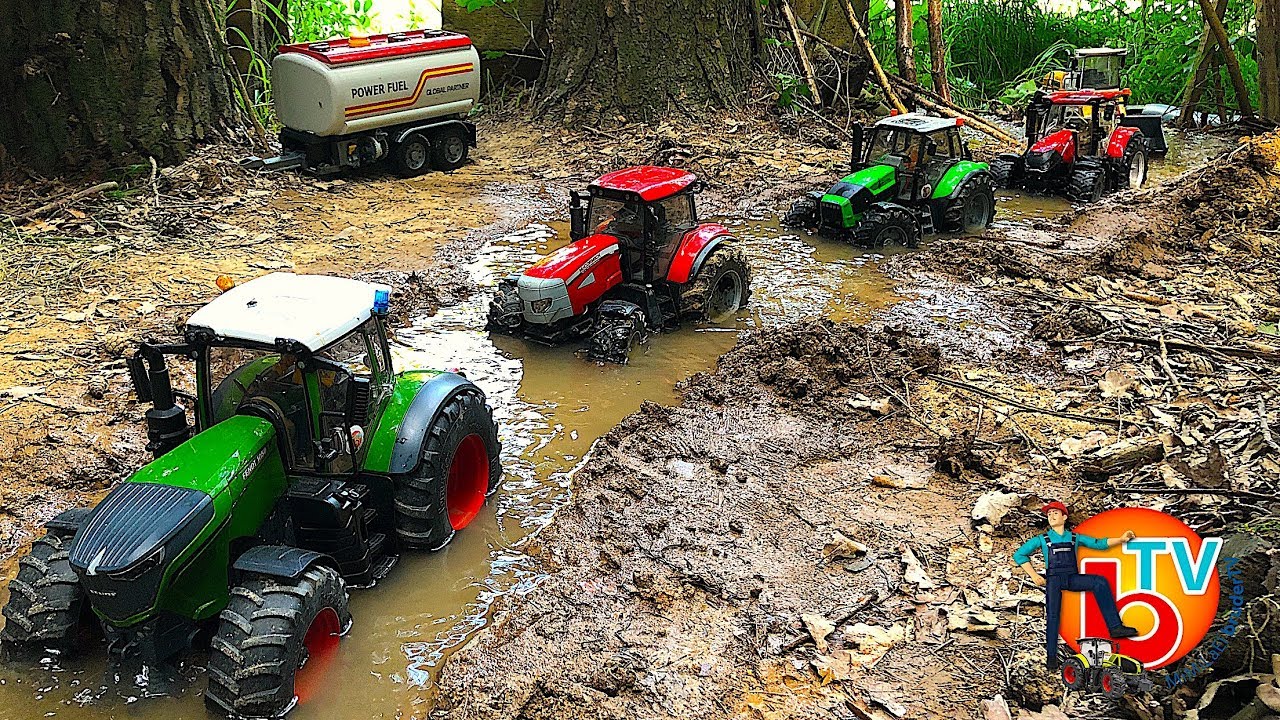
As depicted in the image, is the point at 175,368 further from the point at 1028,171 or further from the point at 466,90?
the point at 1028,171

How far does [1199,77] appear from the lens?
53.3 feet

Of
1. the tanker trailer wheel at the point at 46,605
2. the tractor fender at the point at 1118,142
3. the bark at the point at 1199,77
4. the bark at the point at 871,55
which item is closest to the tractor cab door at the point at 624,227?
the tanker trailer wheel at the point at 46,605

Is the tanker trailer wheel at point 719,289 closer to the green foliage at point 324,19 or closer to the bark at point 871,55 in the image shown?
the bark at point 871,55

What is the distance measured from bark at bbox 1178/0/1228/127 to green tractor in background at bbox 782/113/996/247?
720 centimetres

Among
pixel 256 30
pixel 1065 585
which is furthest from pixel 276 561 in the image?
pixel 256 30

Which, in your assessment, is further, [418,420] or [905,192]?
[905,192]

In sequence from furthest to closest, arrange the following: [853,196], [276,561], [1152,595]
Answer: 1. [853,196]
2. [276,561]
3. [1152,595]

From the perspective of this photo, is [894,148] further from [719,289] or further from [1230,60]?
[1230,60]

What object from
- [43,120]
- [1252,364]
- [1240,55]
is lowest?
[1252,364]

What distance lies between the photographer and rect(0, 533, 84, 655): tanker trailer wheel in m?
4.48

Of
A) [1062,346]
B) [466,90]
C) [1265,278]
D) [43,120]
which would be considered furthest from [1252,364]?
[43,120]

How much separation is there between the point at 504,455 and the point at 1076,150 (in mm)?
9403

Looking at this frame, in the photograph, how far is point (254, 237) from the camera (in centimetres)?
1060

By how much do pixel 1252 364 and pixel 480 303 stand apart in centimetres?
636
